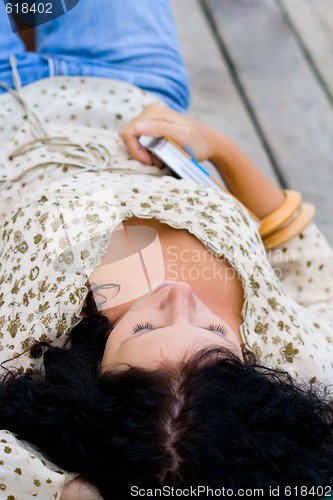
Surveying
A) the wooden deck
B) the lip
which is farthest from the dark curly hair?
the wooden deck

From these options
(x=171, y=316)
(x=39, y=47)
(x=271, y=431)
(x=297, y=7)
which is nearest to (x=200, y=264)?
(x=171, y=316)

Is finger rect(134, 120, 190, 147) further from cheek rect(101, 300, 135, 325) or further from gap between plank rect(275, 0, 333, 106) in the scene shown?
gap between plank rect(275, 0, 333, 106)

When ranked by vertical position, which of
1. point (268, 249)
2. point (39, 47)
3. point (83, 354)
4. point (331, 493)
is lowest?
point (331, 493)

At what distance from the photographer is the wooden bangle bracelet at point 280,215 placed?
1491mm

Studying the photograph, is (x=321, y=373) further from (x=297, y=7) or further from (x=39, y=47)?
(x=297, y=7)

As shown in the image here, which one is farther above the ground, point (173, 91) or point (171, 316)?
point (173, 91)

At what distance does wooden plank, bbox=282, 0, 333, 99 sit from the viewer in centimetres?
213

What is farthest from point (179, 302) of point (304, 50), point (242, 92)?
point (304, 50)

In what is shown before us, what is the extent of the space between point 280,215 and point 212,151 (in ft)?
0.57

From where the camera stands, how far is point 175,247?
3.92 ft

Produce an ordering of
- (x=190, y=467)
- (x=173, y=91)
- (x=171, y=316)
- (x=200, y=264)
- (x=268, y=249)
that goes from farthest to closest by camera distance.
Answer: (x=173, y=91) → (x=268, y=249) → (x=200, y=264) → (x=171, y=316) → (x=190, y=467)

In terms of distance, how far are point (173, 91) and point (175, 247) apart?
552 mm

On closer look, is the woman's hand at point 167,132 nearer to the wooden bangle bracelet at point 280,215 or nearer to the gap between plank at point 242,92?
the wooden bangle bracelet at point 280,215

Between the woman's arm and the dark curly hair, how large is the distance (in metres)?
0.49
